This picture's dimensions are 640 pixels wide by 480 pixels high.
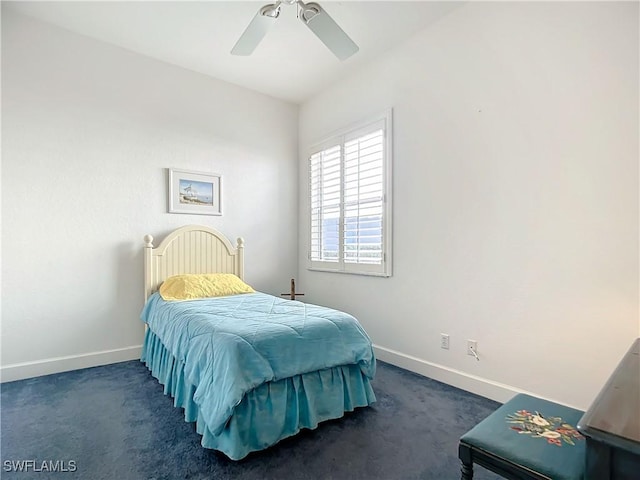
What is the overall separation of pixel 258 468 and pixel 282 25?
319 centimetres

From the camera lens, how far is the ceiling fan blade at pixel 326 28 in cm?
201

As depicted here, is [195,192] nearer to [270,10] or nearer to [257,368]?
[270,10]

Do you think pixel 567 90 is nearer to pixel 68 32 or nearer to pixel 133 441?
pixel 133 441

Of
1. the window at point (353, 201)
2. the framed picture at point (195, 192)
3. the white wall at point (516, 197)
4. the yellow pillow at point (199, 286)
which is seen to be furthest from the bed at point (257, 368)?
the framed picture at point (195, 192)

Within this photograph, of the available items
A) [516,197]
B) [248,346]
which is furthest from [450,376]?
[248,346]

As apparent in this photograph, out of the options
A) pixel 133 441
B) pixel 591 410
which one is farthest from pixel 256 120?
pixel 591 410

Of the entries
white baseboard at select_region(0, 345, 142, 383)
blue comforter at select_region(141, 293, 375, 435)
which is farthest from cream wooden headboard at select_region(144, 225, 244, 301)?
blue comforter at select_region(141, 293, 375, 435)

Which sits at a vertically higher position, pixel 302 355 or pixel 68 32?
pixel 68 32

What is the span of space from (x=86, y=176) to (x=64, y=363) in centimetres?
165

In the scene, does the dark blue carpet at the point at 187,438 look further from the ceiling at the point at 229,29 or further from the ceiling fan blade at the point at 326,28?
the ceiling at the point at 229,29

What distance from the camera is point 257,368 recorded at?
180cm

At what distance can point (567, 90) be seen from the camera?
2.14 metres

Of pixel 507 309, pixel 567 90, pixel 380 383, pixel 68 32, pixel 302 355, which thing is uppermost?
pixel 68 32

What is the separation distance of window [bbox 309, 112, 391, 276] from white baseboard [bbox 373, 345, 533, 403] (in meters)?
0.79
